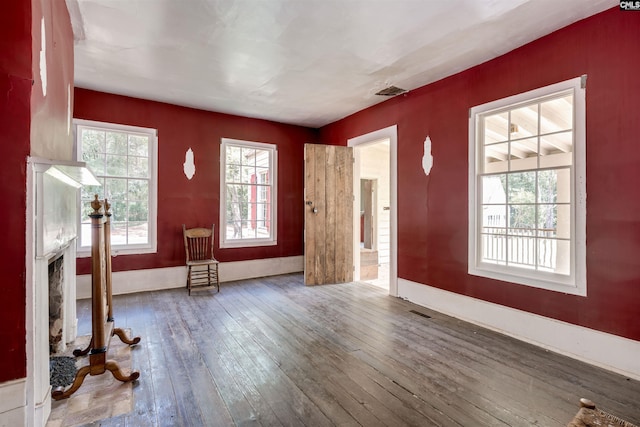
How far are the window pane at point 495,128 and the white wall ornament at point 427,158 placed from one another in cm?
65

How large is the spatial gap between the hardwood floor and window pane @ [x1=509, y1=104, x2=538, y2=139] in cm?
210

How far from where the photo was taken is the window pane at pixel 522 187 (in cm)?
308

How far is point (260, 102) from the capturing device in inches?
187

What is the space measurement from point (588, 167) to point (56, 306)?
454cm

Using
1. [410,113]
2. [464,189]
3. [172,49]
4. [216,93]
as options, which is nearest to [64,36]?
[172,49]

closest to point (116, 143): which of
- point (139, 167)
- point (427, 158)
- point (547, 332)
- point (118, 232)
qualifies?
point (139, 167)

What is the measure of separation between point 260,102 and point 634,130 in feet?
13.7

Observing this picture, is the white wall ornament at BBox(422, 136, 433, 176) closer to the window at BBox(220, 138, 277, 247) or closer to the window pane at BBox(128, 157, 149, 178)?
the window at BBox(220, 138, 277, 247)

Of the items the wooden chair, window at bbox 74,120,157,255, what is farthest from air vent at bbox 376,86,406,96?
window at bbox 74,120,157,255

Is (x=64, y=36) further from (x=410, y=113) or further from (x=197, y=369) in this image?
(x=410, y=113)

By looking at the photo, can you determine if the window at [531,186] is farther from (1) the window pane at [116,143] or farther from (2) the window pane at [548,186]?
(1) the window pane at [116,143]

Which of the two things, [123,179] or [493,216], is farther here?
[123,179]

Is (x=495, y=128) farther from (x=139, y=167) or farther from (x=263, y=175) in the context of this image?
(x=139, y=167)

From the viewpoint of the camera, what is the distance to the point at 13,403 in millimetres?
1491
